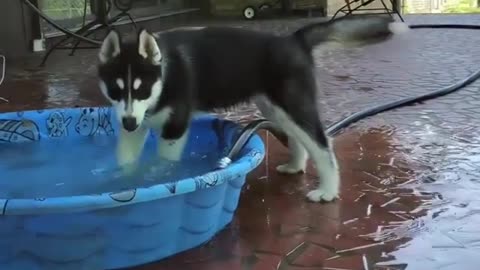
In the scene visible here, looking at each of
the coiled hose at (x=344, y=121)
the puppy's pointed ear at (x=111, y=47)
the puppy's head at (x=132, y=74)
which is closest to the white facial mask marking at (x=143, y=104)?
the puppy's head at (x=132, y=74)

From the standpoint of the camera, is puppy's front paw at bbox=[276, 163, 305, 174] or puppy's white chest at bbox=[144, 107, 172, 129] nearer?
puppy's white chest at bbox=[144, 107, 172, 129]

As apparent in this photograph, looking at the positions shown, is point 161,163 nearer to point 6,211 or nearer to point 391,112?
point 6,211

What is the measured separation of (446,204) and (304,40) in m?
0.71

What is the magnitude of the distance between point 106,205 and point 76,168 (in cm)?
106

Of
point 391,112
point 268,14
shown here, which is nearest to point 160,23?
point 268,14

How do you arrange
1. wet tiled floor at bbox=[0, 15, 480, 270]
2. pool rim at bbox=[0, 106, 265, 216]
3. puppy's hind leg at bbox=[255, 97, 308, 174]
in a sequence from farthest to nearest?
puppy's hind leg at bbox=[255, 97, 308, 174] → wet tiled floor at bbox=[0, 15, 480, 270] → pool rim at bbox=[0, 106, 265, 216]

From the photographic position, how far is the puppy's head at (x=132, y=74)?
2.23 metres

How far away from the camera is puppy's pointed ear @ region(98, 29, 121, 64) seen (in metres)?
2.26

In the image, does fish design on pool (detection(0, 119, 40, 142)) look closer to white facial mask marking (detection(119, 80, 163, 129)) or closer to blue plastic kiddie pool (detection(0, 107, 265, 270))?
blue plastic kiddie pool (detection(0, 107, 265, 270))

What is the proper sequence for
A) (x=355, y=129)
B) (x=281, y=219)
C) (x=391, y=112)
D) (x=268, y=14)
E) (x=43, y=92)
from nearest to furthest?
(x=281, y=219)
(x=355, y=129)
(x=391, y=112)
(x=43, y=92)
(x=268, y=14)

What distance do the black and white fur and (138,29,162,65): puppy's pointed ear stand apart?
5 centimetres

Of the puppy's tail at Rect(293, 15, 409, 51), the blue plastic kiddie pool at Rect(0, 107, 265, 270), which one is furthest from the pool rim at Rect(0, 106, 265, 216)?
the puppy's tail at Rect(293, 15, 409, 51)

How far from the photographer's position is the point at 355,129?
11.7ft

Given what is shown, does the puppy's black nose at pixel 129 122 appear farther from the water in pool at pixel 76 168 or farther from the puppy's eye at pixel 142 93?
the water in pool at pixel 76 168
